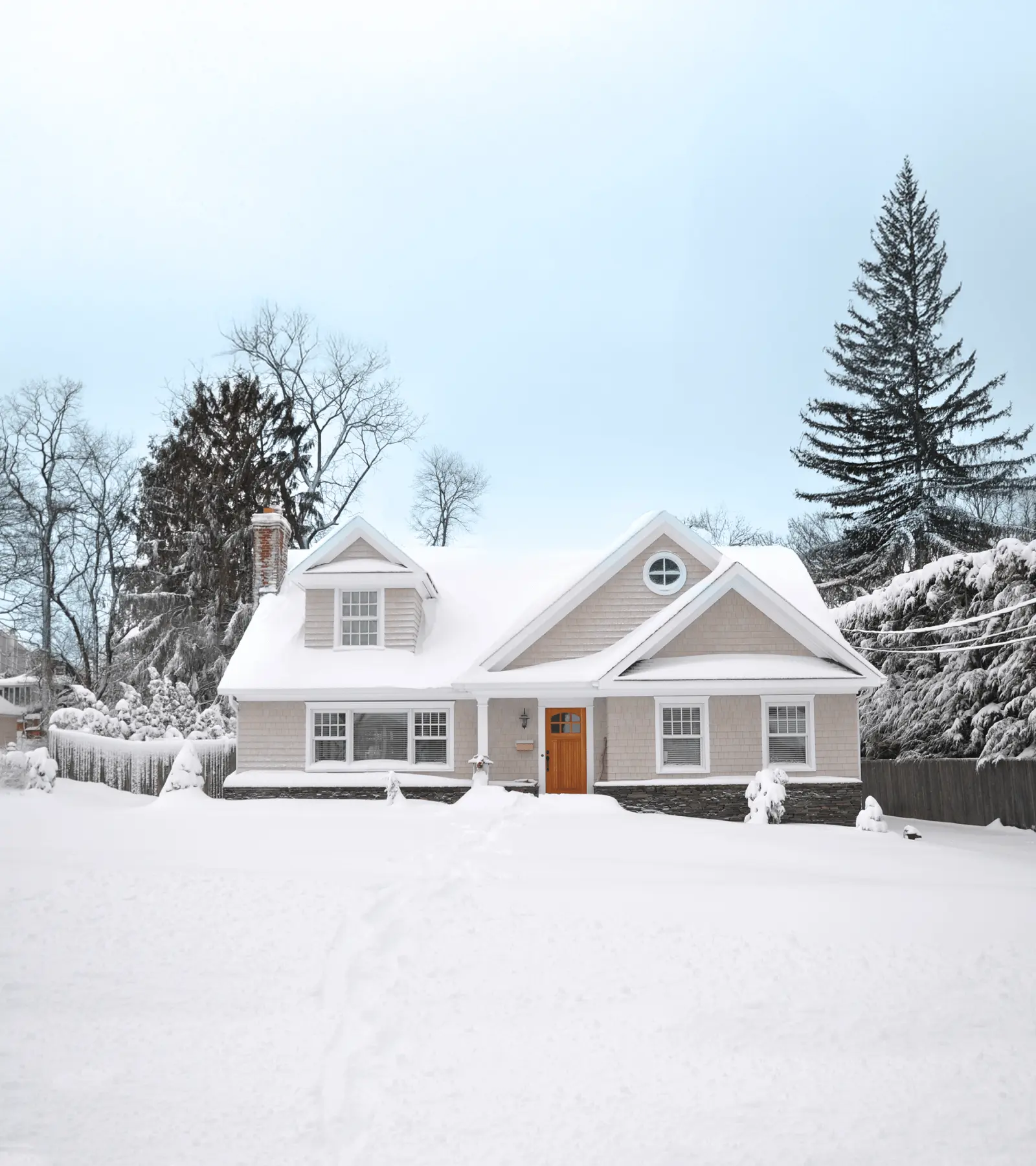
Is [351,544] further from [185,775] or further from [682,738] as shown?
[682,738]

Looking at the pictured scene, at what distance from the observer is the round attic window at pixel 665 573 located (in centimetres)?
2062

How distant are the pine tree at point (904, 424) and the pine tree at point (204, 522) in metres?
17.8

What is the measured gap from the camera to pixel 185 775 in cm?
1784

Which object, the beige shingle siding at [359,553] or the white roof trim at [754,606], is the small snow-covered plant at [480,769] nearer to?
the white roof trim at [754,606]

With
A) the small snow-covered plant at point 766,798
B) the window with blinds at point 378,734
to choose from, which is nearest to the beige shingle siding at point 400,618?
the window with blinds at point 378,734

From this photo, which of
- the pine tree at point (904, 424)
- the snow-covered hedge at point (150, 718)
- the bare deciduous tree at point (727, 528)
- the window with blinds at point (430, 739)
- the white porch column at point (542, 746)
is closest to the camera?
the white porch column at point (542, 746)

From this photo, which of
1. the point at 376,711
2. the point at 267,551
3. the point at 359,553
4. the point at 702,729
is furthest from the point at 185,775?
the point at 702,729

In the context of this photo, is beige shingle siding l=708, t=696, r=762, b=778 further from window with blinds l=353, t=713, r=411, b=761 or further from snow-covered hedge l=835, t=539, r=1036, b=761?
window with blinds l=353, t=713, r=411, b=761

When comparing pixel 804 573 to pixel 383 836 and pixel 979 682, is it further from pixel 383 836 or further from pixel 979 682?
pixel 383 836

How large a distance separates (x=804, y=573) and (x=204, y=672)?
755 inches

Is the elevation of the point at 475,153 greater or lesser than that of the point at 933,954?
greater

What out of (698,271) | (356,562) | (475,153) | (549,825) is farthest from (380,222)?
(549,825)

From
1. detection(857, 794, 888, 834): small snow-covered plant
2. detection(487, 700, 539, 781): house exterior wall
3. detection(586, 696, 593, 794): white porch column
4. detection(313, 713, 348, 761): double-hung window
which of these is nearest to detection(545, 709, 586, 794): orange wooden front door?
detection(586, 696, 593, 794): white porch column

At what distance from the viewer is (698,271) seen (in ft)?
347
